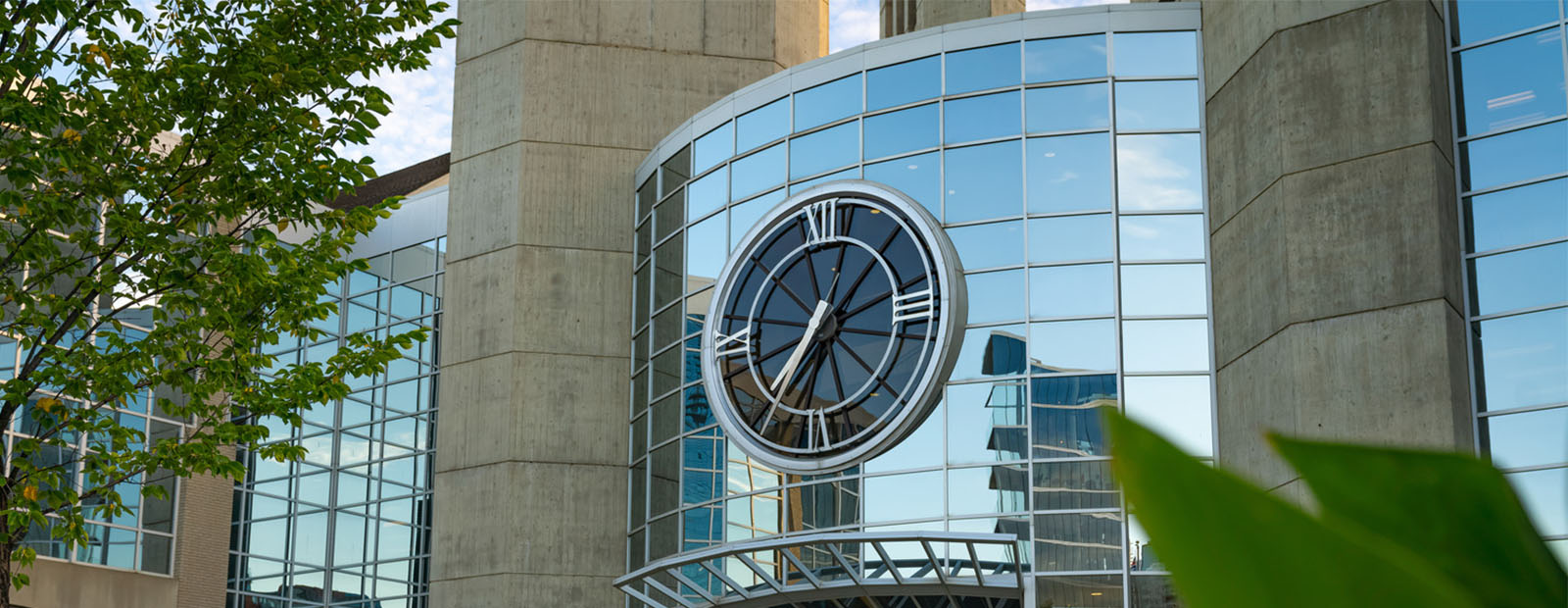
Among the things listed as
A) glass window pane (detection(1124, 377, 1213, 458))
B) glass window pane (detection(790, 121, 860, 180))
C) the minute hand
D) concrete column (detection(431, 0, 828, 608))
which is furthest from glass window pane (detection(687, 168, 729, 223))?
glass window pane (detection(1124, 377, 1213, 458))

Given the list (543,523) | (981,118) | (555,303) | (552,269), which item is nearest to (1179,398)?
(981,118)

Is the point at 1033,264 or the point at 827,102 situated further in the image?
the point at 827,102

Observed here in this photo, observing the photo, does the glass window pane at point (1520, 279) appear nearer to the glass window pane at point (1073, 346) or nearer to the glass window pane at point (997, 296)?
the glass window pane at point (1073, 346)

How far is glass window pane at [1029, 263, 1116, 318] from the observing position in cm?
1870

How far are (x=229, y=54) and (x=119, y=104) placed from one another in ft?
2.96

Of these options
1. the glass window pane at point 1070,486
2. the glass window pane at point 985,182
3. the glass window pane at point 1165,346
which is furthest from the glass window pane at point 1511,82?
the glass window pane at point 1070,486

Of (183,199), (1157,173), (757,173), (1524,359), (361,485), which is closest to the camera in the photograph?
(183,199)

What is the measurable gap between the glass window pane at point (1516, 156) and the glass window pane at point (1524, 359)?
1.53m

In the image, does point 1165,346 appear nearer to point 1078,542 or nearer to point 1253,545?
point 1078,542

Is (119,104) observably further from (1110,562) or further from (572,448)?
(572,448)

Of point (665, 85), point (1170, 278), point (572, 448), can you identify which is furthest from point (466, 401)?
point (1170, 278)

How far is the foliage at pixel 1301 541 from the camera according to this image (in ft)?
0.94

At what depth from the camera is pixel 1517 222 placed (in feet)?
54.6

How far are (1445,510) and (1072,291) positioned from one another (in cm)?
1877
